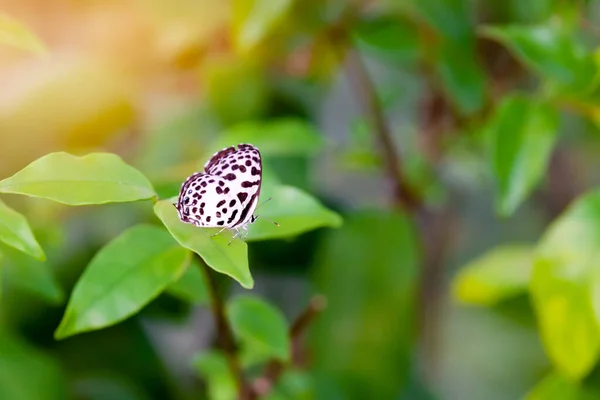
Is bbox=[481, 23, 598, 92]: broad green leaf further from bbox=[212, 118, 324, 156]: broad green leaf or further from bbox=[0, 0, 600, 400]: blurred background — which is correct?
bbox=[212, 118, 324, 156]: broad green leaf

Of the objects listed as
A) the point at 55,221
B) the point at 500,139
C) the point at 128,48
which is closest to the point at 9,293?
the point at 55,221

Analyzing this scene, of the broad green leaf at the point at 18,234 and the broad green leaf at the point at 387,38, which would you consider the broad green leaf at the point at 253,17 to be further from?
the broad green leaf at the point at 18,234

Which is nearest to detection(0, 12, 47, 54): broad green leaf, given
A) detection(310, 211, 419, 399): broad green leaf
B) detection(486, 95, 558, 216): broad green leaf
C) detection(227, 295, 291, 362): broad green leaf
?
detection(227, 295, 291, 362): broad green leaf

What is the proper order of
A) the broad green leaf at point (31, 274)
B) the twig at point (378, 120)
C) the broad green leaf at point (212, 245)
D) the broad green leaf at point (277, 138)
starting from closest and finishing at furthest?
the broad green leaf at point (212, 245)
the broad green leaf at point (31, 274)
the broad green leaf at point (277, 138)
the twig at point (378, 120)

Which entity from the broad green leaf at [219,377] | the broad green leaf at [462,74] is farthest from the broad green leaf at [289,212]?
the broad green leaf at [462,74]

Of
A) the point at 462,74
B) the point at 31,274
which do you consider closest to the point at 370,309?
the point at 462,74

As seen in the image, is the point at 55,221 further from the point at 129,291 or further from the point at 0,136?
the point at 129,291
